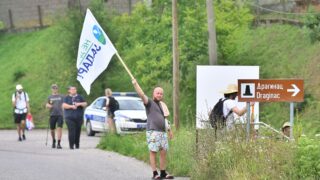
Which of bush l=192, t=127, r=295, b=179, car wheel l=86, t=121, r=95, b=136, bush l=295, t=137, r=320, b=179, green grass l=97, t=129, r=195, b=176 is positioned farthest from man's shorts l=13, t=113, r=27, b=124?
bush l=295, t=137, r=320, b=179

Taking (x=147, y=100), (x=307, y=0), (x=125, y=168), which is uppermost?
(x=307, y=0)

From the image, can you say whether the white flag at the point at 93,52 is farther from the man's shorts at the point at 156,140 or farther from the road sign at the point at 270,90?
the road sign at the point at 270,90

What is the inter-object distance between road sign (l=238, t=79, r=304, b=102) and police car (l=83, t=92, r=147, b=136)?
532 inches

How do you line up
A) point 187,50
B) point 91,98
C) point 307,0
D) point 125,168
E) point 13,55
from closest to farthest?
point 125,168, point 187,50, point 307,0, point 91,98, point 13,55

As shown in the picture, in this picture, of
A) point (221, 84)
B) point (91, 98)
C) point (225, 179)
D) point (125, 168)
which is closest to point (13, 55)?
point (91, 98)

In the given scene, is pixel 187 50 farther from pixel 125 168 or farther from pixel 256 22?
pixel 125 168

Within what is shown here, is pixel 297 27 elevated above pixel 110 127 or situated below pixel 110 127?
above

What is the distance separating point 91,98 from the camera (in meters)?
39.7

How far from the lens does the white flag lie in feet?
52.6

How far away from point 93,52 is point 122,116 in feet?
38.7

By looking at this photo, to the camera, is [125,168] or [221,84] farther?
[221,84]

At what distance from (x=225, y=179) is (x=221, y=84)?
465 inches

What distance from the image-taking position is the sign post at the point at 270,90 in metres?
12.4

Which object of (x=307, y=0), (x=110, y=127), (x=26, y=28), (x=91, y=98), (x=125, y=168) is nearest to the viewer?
(x=125, y=168)
